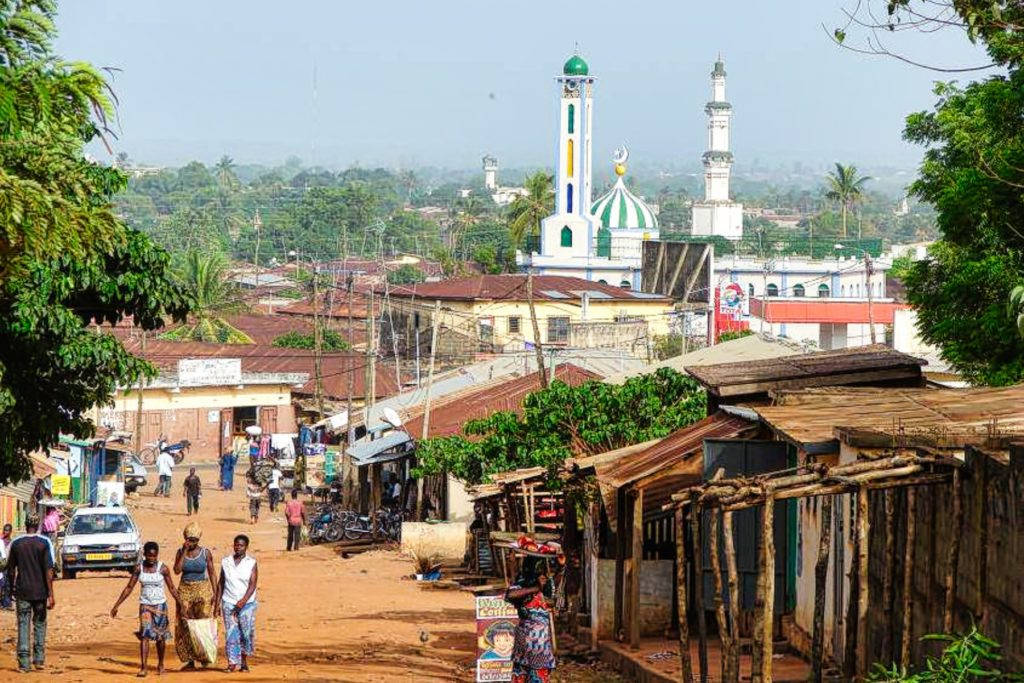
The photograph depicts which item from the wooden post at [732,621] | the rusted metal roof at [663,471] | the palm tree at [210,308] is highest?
the palm tree at [210,308]

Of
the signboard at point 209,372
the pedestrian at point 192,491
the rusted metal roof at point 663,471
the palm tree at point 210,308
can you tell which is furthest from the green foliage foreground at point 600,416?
the palm tree at point 210,308

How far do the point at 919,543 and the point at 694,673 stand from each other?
144 inches

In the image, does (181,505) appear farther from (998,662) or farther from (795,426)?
(998,662)

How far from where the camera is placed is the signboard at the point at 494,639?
45.9 ft

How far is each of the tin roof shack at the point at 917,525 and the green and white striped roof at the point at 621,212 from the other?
83930mm

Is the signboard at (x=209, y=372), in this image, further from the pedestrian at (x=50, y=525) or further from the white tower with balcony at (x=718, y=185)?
the white tower with balcony at (x=718, y=185)

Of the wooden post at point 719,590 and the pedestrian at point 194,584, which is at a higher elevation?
the wooden post at point 719,590

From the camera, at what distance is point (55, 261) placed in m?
14.2

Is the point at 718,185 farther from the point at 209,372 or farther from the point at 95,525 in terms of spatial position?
the point at 95,525

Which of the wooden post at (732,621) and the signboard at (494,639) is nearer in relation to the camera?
the wooden post at (732,621)

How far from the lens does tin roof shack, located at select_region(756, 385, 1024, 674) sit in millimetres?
8992

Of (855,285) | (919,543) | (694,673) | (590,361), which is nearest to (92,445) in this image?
(590,361)

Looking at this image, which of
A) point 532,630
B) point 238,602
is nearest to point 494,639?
point 532,630

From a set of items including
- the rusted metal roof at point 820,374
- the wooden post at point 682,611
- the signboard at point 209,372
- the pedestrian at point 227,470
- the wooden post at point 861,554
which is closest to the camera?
the wooden post at point 861,554
